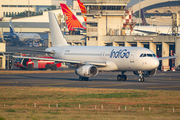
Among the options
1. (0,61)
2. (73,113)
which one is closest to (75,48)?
(73,113)

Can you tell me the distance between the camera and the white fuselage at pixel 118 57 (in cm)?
4344

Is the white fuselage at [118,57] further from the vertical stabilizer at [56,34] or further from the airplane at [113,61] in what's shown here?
the vertical stabilizer at [56,34]

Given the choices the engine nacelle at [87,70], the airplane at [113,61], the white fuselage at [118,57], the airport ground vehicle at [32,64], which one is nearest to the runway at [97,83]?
the engine nacelle at [87,70]

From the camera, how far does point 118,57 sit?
1801 inches

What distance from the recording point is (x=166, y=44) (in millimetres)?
86250

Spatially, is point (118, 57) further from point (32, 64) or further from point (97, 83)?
point (32, 64)

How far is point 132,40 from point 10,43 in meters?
112

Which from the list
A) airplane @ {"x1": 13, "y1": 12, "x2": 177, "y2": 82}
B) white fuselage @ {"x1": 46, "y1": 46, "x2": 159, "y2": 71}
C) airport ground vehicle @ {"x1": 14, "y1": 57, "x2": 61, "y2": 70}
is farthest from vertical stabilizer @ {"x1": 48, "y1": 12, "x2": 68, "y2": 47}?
airport ground vehicle @ {"x1": 14, "y1": 57, "x2": 61, "y2": 70}

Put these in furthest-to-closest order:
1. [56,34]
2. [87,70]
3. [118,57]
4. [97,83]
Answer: [56,34]
[118,57]
[87,70]
[97,83]

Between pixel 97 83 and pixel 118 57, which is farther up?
pixel 118 57

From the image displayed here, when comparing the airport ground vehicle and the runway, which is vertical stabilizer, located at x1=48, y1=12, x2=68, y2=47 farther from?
the airport ground vehicle

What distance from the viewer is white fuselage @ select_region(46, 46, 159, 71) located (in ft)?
143

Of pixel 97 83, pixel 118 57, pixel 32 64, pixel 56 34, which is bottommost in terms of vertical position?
pixel 97 83

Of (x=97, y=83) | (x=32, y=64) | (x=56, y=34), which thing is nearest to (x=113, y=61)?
(x=97, y=83)
